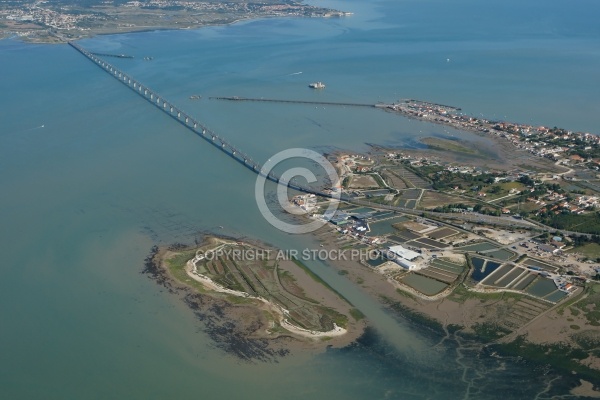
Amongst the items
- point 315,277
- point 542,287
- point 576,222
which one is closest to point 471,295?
point 542,287

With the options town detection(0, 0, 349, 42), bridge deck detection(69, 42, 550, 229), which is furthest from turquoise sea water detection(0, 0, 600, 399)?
town detection(0, 0, 349, 42)

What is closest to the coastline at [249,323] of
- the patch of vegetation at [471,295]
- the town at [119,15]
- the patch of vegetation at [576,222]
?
the patch of vegetation at [471,295]

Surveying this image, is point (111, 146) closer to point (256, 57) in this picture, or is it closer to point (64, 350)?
point (64, 350)

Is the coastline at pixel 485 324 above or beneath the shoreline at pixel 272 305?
above

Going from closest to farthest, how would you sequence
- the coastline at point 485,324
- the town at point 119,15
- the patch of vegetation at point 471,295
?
1. the coastline at point 485,324
2. the patch of vegetation at point 471,295
3. the town at point 119,15

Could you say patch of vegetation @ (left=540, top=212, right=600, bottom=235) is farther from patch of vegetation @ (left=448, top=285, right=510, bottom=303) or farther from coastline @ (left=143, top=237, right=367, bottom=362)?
coastline @ (left=143, top=237, right=367, bottom=362)

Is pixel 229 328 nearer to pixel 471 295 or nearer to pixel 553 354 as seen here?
pixel 471 295

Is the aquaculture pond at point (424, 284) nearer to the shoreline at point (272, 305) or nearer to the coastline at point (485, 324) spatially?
the coastline at point (485, 324)

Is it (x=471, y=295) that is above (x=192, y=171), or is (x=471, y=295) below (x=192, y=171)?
below

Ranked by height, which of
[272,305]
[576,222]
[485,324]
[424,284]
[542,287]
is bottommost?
[272,305]
